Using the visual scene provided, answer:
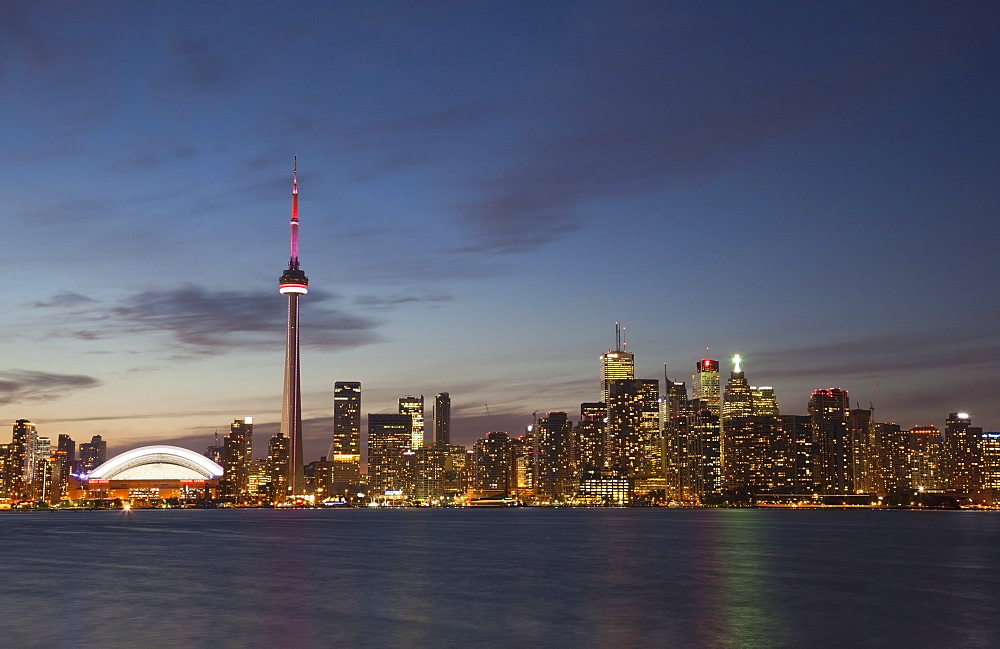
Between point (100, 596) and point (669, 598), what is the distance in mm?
33327

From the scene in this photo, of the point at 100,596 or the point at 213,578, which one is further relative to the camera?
the point at 213,578

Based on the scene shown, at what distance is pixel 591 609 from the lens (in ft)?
181

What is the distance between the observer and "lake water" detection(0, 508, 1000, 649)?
45.4 meters

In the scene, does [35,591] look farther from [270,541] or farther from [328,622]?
[270,541]

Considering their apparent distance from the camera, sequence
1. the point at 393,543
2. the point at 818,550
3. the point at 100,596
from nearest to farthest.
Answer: the point at 100,596 < the point at 818,550 < the point at 393,543

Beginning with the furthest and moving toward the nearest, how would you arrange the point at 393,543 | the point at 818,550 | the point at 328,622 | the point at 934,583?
1. the point at 393,543
2. the point at 818,550
3. the point at 934,583
4. the point at 328,622

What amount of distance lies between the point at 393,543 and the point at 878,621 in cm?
8132

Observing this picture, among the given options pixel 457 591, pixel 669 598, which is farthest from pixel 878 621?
pixel 457 591

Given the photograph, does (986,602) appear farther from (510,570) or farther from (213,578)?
(213,578)

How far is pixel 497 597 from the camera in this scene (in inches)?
2410

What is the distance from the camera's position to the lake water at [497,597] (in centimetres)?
4541

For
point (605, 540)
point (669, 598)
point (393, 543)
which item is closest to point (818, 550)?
point (605, 540)

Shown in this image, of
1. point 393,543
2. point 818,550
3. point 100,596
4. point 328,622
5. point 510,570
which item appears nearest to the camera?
point 328,622

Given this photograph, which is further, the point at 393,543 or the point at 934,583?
the point at 393,543
